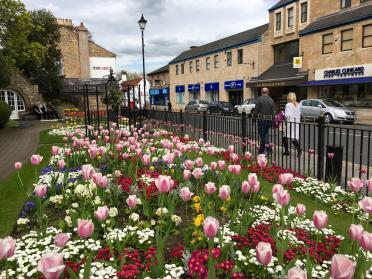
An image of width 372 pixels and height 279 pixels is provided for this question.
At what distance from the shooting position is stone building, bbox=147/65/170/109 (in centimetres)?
5900

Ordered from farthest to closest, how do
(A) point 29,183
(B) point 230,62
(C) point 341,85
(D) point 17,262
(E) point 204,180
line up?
(B) point 230,62
(C) point 341,85
(A) point 29,183
(E) point 204,180
(D) point 17,262

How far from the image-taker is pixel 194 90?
154 ft

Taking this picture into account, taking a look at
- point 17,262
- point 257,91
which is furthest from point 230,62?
point 17,262

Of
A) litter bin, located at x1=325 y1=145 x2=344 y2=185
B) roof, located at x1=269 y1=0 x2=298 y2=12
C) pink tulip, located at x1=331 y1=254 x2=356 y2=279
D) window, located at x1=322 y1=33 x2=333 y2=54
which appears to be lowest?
litter bin, located at x1=325 y1=145 x2=344 y2=185

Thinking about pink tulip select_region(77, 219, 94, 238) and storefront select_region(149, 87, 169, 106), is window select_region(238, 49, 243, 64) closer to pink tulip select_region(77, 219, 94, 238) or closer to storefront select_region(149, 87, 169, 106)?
storefront select_region(149, 87, 169, 106)

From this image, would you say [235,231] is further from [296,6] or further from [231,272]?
[296,6]

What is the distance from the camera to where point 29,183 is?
6559 mm

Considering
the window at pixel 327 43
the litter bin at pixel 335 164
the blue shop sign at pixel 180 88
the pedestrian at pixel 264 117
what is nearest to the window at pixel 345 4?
the window at pixel 327 43

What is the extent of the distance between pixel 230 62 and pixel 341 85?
15558mm

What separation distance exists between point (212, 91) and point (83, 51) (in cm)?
2154

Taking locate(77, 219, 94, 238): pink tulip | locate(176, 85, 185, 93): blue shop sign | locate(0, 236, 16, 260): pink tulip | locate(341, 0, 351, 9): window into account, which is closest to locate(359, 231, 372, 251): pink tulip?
locate(77, 219, 94, 238): pink tulip

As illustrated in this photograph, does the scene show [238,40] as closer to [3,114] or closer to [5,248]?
[3,114]

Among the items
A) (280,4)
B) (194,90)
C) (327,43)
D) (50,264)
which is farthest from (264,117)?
(194,90)

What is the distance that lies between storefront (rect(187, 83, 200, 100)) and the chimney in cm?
1572
